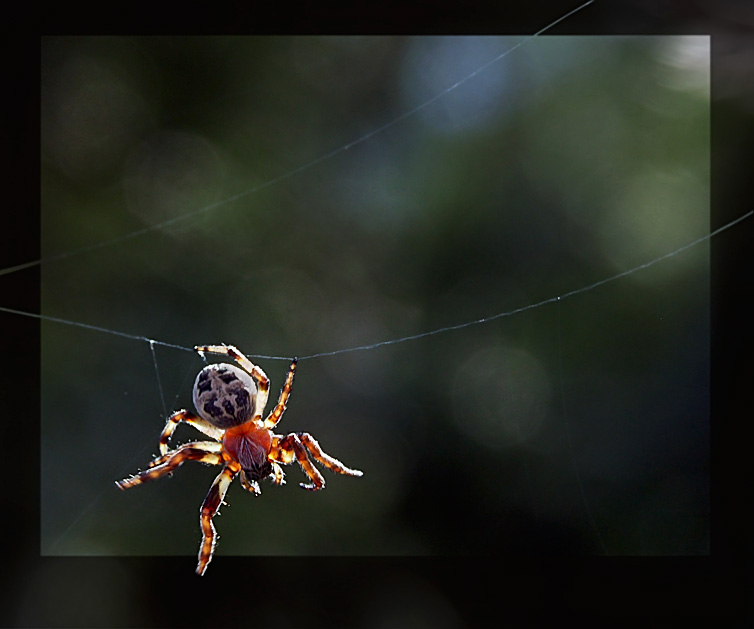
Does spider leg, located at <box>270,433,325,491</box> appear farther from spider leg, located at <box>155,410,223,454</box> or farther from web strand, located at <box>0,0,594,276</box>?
web strand, located at <box>0,0,594,276</box>

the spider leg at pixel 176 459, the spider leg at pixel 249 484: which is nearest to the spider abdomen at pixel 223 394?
the spider leg at pixel 176 459

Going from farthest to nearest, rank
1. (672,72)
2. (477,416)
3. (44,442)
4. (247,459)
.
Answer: (477,416), (44,442), (672,72), (247,459)

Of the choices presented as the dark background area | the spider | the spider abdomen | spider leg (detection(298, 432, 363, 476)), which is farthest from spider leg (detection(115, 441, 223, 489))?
the dark background area

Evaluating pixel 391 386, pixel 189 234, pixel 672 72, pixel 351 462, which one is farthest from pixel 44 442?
pixel 672 72

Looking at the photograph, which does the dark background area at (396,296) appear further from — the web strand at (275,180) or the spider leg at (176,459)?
the spider leg at (176,459)

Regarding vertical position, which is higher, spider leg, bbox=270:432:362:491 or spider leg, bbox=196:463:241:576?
spider leg, bbox=270:432:362:491

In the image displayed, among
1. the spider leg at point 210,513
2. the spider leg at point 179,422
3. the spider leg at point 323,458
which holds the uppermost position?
the spider leg at point 179,422

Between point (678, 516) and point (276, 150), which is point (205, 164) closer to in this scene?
point (276, 150)
